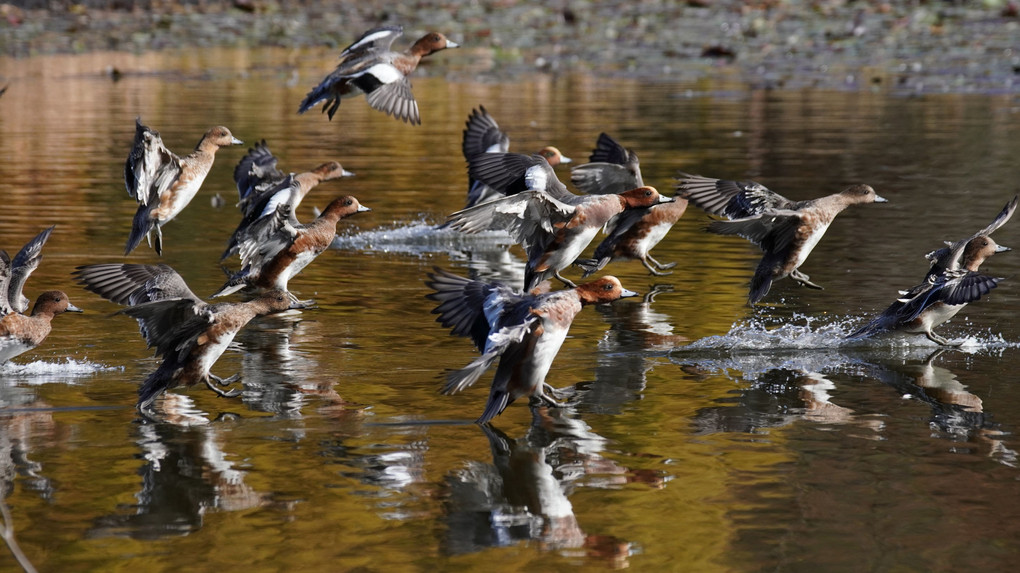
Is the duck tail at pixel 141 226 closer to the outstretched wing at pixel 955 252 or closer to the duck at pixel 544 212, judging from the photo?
the duck at pixel 544 212

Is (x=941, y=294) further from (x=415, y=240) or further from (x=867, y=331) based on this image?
(x=415, y=240)

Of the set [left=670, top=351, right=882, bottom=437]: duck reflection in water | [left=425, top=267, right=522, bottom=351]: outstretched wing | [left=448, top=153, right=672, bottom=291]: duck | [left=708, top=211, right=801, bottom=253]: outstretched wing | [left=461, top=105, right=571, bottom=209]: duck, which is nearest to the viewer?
[left=670, top=351, right=882, bottom=437]: duck reflection in water

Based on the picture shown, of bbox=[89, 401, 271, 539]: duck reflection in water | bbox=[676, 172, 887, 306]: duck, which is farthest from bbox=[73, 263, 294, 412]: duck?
bbox=[676, 172, 887, 306]: duck

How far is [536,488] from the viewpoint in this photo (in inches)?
224

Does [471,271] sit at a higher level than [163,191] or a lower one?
lower

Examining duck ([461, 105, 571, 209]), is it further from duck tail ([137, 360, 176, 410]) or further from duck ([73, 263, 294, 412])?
duck tail ([137, 360, 176, 410])

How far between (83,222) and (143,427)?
7.04 m

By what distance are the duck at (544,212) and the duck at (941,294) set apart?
5.48 feet

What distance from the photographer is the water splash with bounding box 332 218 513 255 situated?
1192 centimetres

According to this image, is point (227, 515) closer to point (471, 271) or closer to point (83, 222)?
point (471, 271)

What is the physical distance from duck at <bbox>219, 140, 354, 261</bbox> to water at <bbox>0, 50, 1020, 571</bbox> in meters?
0.61

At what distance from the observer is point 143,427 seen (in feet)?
21.7

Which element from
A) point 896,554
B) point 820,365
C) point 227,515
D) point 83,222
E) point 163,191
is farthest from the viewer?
point 83,222

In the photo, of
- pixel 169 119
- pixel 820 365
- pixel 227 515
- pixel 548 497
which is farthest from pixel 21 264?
pixel 169 119
